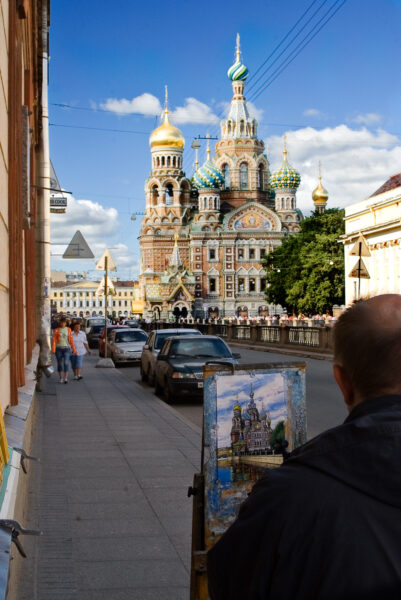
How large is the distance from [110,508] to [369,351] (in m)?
5.45

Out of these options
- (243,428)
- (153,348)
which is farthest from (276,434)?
(153,348)

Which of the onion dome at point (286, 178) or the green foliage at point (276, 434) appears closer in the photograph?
the green foliage at point (276, 434)

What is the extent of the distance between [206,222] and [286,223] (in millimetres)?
11572

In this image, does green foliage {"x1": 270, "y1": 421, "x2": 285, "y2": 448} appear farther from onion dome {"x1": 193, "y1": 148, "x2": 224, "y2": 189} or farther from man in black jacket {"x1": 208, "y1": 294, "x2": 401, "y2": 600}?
onion dome {"x1": 193, "y1": 148, "x2": 224, "y2": 189}

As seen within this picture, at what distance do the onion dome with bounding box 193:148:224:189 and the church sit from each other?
140 mm

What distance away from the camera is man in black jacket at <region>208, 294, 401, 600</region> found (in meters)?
1.82

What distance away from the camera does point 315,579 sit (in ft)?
6.09

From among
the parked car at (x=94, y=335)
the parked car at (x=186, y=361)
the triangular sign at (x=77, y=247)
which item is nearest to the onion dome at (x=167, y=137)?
the parked car at (x=94, y=335)

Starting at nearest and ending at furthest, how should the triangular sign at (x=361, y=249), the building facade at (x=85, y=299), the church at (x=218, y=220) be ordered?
1. the triangular sign at (x=361, y=249)
2. the church at (x=218, y=220)
3. the building facade at (x=85, y=299)

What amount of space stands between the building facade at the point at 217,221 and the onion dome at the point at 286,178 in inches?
5.6

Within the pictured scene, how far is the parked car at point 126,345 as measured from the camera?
30109 mm

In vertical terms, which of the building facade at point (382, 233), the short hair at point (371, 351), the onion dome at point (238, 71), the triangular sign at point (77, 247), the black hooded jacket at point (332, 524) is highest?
the onion dome at point (238, 71)

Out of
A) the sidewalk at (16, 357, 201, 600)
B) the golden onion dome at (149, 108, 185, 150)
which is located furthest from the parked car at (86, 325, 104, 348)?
the golden onion dome at (149, 108, 185, 150)

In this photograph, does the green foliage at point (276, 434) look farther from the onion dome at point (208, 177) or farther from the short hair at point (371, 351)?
the onion dome at point (208, 177)
